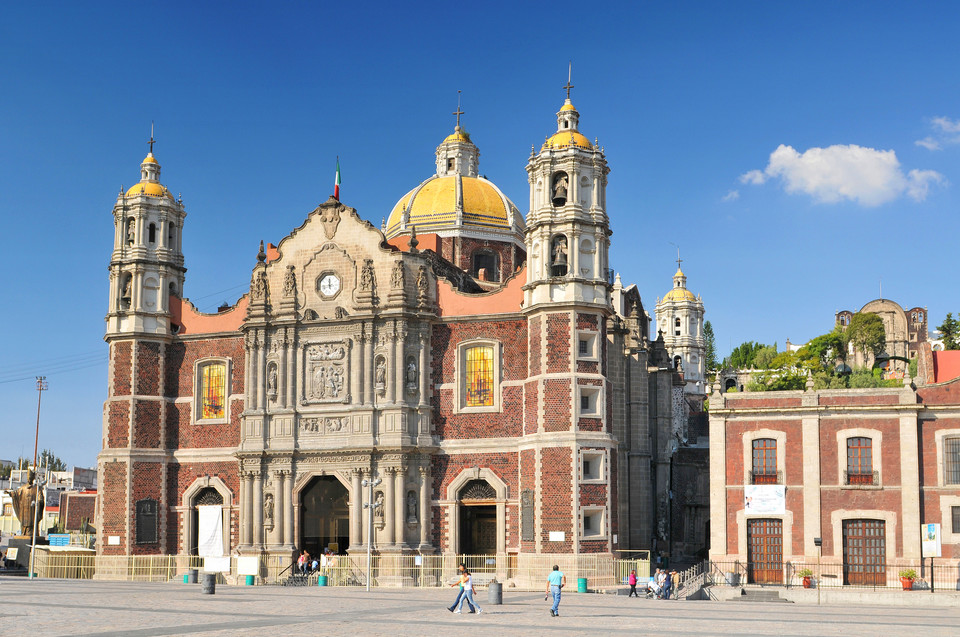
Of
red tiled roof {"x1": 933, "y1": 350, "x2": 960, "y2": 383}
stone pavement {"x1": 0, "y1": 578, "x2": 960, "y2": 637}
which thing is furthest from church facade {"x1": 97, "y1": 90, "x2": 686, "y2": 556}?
red tiled roof {"x1": 933, "y1": 350, "x2": 960, "y2": 383}

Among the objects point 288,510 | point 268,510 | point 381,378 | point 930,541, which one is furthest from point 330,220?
point 930,541

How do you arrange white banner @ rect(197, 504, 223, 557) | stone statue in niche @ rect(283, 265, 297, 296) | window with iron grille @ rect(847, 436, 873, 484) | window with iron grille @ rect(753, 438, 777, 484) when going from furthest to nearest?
white banner @ rect(197, 504, 223, 557), stone statue in niche @ rect(283, 265, 297, 296), window with iron grille @ rect(753, 438, 777, 484), window with iron grille @ rect(847, 436, 873, 484)

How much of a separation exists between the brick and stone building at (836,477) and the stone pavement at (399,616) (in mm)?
7581

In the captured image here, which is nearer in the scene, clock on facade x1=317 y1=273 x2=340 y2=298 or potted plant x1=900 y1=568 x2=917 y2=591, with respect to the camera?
potted plant x1=900 y1=568 x2=917 y2=591

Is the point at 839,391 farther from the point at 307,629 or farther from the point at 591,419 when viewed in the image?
the point at 307,629

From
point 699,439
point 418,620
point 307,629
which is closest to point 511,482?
point 418,620

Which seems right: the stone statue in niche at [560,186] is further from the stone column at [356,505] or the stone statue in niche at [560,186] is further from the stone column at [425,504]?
the stone column at [356,505]

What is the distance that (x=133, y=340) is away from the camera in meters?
55.0

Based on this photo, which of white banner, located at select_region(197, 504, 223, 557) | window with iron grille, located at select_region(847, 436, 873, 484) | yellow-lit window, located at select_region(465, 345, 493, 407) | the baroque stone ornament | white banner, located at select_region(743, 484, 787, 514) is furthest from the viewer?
white banner, located at select_region(197, 504, 223, 557)

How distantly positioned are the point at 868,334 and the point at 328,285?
85557 mm

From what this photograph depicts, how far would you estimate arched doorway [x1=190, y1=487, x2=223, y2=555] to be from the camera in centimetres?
5372

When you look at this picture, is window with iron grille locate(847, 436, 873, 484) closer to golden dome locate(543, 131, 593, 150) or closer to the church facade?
the church facade

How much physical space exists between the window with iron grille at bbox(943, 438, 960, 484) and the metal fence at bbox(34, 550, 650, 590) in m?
12.6

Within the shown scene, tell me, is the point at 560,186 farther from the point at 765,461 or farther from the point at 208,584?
the point at 208,584
